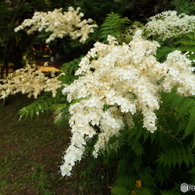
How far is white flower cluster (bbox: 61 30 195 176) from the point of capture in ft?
4.40

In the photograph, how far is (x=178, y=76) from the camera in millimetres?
1383

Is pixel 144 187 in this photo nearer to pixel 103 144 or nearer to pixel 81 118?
pixel 103 144

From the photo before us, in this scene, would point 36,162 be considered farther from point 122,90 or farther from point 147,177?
point 122,90

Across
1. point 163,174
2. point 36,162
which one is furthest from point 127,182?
point 36,162

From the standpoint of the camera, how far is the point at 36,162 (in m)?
4.41

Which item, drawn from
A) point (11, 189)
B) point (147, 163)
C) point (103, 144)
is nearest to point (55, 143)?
point (11, 189)

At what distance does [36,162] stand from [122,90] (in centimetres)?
356

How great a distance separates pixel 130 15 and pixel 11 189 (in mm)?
6263

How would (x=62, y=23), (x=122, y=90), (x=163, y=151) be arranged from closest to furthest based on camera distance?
(x=122, y=90) < (x=163, y=151) < (x=62, y=23)

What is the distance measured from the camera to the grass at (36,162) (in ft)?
11.9

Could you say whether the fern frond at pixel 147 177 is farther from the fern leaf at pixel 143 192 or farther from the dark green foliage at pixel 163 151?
the fern leaf at pixel 143 192

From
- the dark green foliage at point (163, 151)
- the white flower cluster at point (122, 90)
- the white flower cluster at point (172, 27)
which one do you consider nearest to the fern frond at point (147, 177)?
the dark green foliage at point (163, 151)

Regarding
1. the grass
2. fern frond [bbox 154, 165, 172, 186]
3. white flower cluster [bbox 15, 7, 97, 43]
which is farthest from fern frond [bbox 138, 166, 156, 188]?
white flower cluster [bbox 15, 7, 97, 43]

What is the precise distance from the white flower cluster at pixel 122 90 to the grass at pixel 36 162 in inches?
94.7
